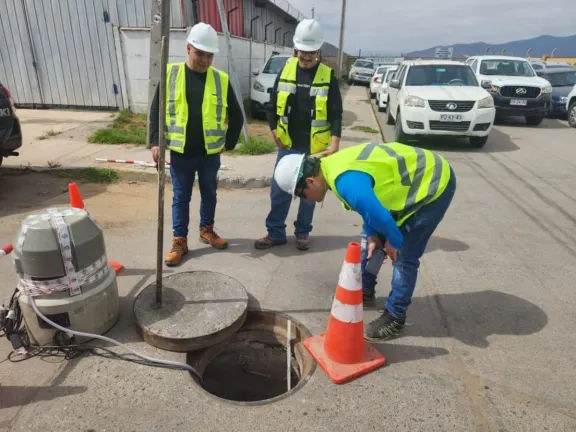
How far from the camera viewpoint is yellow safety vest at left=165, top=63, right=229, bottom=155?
3463mm

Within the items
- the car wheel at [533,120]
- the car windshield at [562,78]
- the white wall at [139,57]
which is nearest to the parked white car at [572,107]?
the car wheel at [533,120]

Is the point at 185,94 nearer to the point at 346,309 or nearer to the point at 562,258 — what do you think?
the point at 346,309

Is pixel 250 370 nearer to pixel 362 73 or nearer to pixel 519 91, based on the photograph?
pixel 519 91

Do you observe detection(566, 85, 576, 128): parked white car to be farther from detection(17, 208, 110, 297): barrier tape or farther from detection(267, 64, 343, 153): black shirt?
detection(17, 208, 110, 297): barrier tape

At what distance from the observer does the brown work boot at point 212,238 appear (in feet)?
13.4

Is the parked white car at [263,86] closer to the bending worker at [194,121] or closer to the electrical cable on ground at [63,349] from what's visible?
the bending worker at [194,121]

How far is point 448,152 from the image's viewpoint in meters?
8.67

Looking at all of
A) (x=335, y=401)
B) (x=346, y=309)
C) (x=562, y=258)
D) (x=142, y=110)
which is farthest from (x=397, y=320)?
(x=142, y=110)

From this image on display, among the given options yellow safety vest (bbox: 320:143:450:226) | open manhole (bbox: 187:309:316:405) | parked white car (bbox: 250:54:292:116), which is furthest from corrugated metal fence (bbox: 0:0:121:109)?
yellow safety vest (bbox: 320:143:450:226)

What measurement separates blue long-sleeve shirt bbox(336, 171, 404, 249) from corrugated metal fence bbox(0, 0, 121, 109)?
9778mm

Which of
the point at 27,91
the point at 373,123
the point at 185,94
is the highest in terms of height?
the point at 185,94

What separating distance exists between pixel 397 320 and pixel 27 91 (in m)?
11.6

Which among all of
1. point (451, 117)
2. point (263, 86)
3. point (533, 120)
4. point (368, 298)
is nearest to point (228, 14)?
point (263, 86)

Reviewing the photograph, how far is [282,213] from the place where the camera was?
405cm
